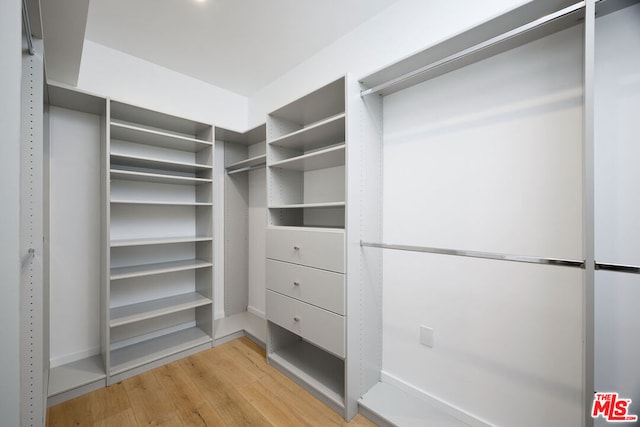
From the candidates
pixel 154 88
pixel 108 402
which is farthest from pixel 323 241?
pixel 154 88

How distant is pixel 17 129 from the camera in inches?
26.2

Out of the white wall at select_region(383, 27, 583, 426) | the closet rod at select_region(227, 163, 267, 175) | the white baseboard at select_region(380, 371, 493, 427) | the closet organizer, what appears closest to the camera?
the closet organizer

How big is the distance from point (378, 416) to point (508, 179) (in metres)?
1.54

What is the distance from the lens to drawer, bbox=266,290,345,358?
1.66m

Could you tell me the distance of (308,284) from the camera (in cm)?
184

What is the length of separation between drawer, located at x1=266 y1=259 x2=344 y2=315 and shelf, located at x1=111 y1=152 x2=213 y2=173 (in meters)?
1.18

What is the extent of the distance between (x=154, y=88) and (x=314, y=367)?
293 cm

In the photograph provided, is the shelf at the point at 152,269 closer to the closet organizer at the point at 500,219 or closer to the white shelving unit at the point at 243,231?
the white shelving unit at the point at 243,231

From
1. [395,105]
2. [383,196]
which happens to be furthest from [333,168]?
[395,105]

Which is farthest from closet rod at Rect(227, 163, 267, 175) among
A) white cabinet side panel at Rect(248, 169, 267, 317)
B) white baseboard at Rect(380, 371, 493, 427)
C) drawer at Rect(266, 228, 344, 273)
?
white baseboard at Rect(380, 371, 493, 427)

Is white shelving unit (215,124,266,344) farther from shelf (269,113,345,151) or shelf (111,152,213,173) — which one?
shelf (269,113,345,151)

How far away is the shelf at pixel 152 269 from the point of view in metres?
2.06

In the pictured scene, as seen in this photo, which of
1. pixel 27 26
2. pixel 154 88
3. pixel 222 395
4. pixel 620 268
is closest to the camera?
pixel 620 268

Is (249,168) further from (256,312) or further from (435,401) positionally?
(435,401)
